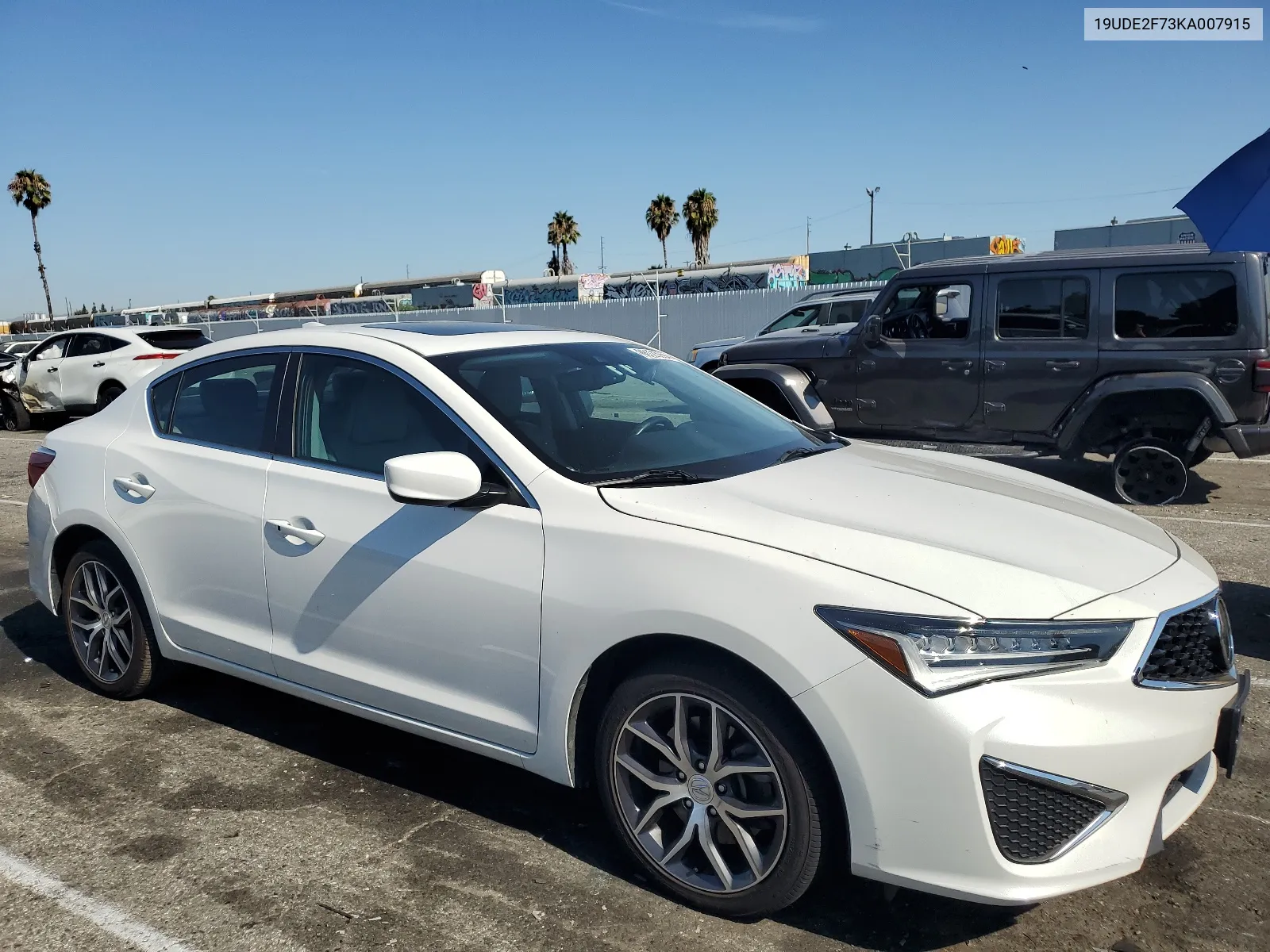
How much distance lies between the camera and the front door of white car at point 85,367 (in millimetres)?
16125

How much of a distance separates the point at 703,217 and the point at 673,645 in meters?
59.9

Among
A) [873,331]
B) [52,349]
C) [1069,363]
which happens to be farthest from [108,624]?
[52,349]

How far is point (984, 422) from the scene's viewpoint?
8984 mm

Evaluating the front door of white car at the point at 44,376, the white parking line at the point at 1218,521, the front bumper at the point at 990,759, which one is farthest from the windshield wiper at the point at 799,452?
the front door of white car at the point at 44,376

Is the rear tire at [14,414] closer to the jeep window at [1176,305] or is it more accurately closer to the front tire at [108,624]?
the front tire at [108,624]

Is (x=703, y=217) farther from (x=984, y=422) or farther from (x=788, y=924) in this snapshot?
(x=788, y=924)

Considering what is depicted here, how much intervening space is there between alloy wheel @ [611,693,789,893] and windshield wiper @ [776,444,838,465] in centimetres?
107

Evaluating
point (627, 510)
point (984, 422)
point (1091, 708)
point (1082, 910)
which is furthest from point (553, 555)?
point (984, 422)

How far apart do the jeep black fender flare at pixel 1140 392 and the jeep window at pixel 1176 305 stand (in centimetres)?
34

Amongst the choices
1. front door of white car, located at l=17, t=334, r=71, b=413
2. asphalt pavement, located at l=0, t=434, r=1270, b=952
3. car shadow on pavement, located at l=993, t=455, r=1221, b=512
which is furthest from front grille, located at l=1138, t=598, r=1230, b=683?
front door of white car, located at l=17, t=334, r=71, b=413

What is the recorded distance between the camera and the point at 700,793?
9.42 ft

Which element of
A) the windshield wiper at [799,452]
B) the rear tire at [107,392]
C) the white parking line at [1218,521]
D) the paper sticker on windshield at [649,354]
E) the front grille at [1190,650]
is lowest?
the white parking line at [1218,521]

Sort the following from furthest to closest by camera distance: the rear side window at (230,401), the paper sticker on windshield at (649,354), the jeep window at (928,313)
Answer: the jeep window at (928,313) → the paper sticker on windshield at (649,354) → the rear side window at (230,401)

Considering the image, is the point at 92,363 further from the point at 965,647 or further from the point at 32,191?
the point at 32,191
